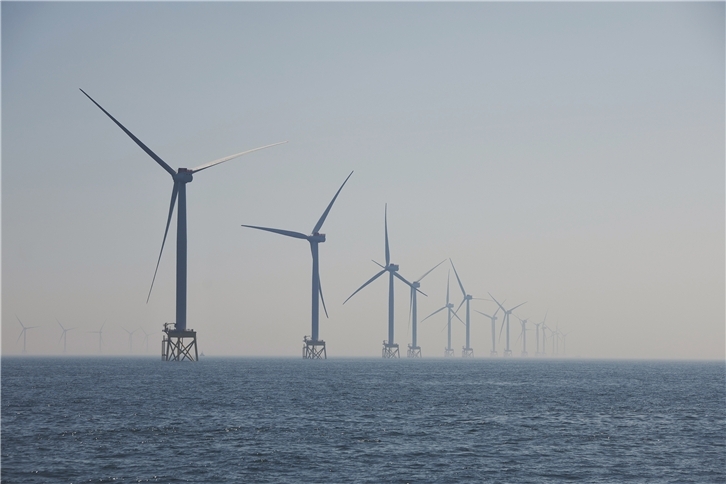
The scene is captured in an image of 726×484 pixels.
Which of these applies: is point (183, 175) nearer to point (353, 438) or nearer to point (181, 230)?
point (181, 230)

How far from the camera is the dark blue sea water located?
162 feet

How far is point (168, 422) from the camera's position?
70625 millimetres

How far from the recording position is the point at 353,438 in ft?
205

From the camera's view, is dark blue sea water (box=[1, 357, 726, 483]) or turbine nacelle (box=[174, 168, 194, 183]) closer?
dark blue sea water (box=[1, 357, 726, 483])

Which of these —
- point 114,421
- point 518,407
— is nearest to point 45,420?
point 114,421

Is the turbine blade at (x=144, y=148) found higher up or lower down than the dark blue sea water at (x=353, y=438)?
higher up

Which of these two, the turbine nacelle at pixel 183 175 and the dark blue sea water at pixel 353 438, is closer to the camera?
the dark blue sea water at pixel 353 438

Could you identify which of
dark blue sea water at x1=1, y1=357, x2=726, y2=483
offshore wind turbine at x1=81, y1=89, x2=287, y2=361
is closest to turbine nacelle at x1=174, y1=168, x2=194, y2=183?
offshore wind turbine at x1=81, y1=89, x2=287, y2=361

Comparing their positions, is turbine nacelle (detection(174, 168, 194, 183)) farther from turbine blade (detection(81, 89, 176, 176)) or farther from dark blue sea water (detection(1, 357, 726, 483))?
dark blue sea water (detection(1, 357, 726, 483))

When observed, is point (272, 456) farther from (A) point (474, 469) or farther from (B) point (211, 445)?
(A) point (474, 469)

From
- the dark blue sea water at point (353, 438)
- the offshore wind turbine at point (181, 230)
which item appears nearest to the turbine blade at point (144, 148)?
the offshore wind turbine at point (181, 230)

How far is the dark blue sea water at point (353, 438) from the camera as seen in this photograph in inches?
1948

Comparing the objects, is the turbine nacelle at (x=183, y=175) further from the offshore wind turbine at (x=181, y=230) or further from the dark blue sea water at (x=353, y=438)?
the dark blue sea water at (x=353, y=438)

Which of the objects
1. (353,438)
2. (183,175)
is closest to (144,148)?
(183,175)
